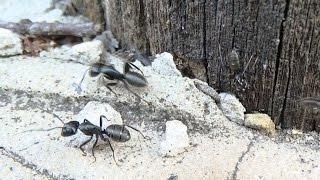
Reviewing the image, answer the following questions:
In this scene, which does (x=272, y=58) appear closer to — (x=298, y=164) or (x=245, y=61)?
(x=245, y=61)

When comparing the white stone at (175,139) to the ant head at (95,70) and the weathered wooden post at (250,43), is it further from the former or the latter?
the ant head at (95,70)

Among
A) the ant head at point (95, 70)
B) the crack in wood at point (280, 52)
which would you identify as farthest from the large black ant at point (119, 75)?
the crack in wood at point (280, 52)

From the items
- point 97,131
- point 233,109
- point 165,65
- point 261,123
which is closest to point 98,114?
point 97,131

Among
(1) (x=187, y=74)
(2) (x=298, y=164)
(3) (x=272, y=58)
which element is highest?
(3) (x=272, y=58)

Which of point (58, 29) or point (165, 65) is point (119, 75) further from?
point (58, 29)

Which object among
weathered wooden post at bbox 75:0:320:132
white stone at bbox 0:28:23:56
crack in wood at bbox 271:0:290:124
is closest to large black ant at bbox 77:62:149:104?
weathered wooden post at bbox 75:0:320:132

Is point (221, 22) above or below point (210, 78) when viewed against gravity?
above

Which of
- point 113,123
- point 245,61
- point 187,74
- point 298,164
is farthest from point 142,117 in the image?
point 298,164
